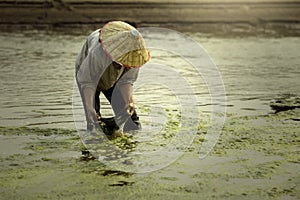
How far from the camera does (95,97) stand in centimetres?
554

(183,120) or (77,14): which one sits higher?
(183,120)

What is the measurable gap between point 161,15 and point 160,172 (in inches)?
552

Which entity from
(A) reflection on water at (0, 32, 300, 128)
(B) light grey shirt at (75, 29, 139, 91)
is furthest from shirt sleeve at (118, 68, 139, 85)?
(A) reflection on water at (0, 32, 300, 128)

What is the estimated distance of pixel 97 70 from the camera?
5047 millimetres

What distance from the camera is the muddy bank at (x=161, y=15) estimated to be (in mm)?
17625

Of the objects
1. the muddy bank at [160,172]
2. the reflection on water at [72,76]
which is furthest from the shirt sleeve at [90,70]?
the reflection on water at [72,76]

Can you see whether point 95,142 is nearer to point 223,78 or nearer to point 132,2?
point 223,78

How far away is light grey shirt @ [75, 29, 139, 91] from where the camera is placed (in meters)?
4.99

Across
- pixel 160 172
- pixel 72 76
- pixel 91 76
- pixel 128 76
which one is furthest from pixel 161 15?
pixel 160 172

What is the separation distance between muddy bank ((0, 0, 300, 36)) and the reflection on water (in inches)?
92.4

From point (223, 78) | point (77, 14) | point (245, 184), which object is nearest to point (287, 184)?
point (245, 184)

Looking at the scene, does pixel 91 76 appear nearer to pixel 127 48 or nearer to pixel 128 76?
pixel 128 76

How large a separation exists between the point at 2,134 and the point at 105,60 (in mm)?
1138

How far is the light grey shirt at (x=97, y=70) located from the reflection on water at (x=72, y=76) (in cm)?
76
